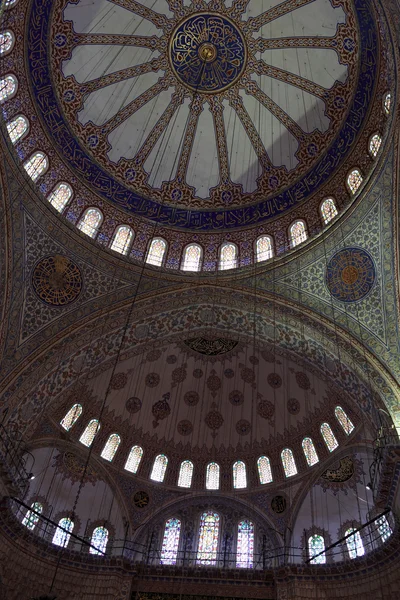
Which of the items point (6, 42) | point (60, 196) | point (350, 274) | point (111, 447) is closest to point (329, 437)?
point (350, 274)

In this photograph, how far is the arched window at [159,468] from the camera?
14.1m

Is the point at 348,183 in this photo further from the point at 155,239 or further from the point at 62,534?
the point at 62,534

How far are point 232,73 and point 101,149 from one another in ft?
13.6

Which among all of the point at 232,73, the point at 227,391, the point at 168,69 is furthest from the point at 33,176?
the point at 227,391

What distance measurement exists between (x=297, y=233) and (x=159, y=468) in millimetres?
8051

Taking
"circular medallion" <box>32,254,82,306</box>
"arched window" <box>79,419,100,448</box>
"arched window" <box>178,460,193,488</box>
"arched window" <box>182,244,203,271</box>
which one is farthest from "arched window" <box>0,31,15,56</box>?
"arched window" <box>178,460,193,488</box>

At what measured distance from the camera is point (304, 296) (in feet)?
37.2

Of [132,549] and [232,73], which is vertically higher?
[232,73]

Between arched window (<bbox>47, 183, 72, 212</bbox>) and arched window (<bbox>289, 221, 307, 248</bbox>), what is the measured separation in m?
5.73

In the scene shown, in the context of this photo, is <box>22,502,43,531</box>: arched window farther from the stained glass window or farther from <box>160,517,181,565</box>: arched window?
the stained glass window

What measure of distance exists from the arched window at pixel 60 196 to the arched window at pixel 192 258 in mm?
3337

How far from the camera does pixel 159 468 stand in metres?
14.3

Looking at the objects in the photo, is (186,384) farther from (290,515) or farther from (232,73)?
(232,73)

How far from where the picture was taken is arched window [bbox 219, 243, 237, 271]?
12508 millimetres
